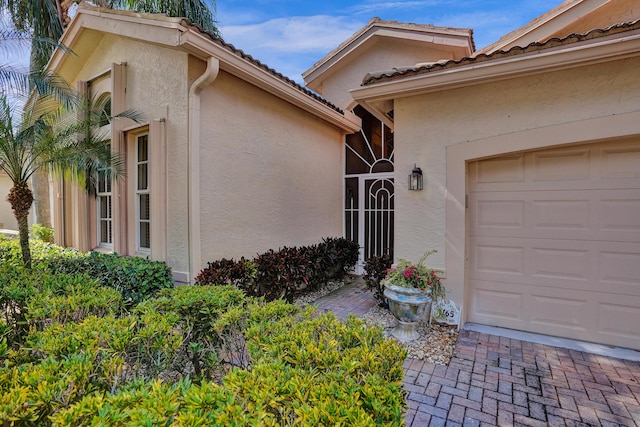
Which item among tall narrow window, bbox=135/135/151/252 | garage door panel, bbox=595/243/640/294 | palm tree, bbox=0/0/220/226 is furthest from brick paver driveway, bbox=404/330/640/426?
palm tree, bbox=0/0/220/226

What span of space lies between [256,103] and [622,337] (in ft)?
25.7

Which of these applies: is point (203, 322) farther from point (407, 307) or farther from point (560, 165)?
point (560, 165)

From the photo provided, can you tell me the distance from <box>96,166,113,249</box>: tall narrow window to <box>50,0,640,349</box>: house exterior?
5 centimetres

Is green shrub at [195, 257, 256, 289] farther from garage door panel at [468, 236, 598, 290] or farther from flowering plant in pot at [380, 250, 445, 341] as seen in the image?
garage door panel at [468, 236, 598, 290]

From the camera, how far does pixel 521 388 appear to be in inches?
153

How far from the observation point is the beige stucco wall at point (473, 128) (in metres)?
4.58

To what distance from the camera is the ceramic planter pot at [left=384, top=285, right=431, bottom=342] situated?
512 cm

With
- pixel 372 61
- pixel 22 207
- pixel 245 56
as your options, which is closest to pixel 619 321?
pixel 245 56

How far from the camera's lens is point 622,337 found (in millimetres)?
4809

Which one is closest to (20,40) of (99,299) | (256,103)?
(256,103)

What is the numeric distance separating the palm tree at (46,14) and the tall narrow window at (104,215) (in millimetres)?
5694

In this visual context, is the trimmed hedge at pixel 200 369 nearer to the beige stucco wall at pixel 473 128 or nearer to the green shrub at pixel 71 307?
the green shrub at pixel 71 307

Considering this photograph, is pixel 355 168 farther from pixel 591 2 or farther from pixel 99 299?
pixel 99 299

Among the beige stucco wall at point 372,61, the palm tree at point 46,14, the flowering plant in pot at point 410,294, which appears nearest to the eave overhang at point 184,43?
the beige stucco wall at point 372,61
